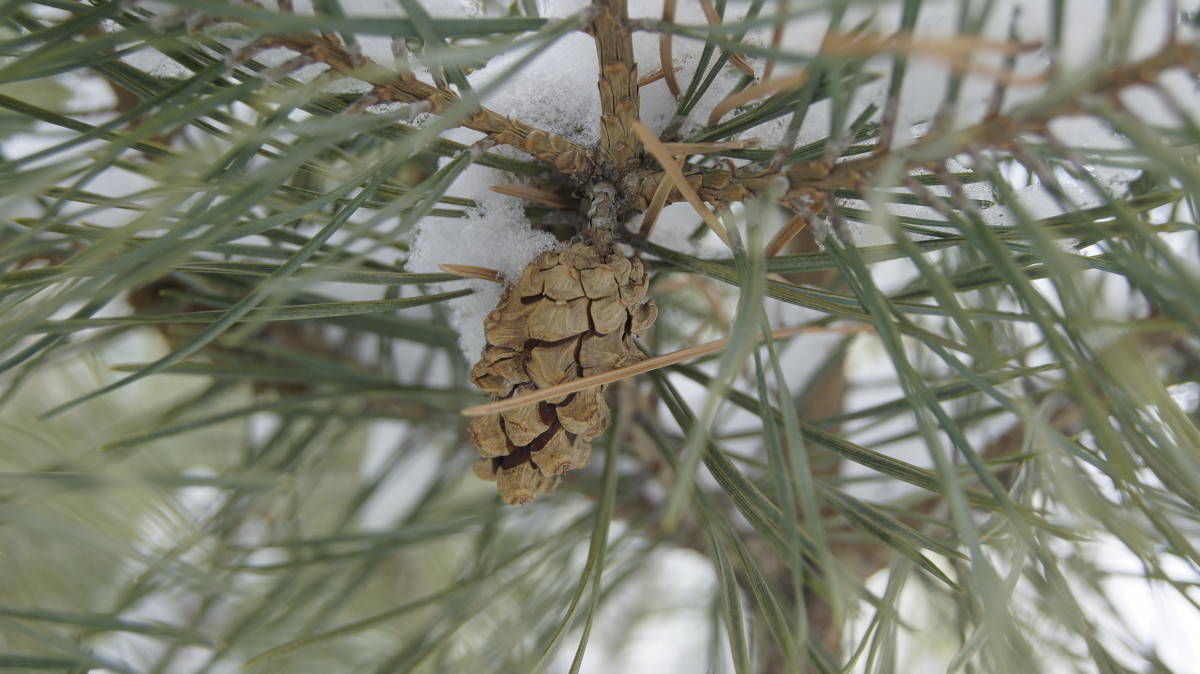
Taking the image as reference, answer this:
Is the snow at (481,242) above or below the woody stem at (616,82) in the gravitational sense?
below

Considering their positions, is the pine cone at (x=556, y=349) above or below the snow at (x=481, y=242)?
below

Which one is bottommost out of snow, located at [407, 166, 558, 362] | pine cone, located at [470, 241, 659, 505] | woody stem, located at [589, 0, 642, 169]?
pine cone, located at [470, 241, 659, 505]

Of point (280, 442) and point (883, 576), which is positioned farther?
point (883, 576)

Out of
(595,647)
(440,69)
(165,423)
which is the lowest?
(595,647)

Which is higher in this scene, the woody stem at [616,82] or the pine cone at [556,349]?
the woody stem at [616,82]

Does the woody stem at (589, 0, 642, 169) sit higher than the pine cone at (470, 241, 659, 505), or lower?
higher

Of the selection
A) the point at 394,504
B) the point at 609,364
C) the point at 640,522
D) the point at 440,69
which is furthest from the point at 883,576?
the point at 440,69

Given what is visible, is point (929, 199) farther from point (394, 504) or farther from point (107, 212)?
point (394, 504)

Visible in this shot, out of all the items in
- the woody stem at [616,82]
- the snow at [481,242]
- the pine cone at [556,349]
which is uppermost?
the woody stem at [616,82]
